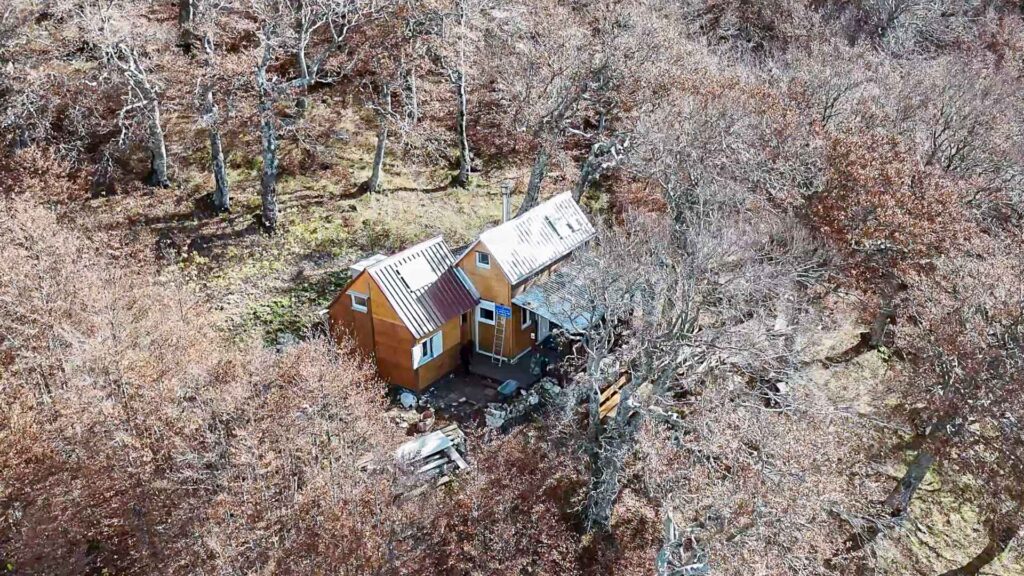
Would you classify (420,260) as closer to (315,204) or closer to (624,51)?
(315,204)

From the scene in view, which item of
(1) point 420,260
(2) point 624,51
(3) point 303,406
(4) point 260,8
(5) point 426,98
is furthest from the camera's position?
(5) point 426,98

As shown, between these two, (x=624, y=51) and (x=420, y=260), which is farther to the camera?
(x=624, y=51)

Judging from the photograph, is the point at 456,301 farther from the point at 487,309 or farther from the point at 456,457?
the point at 456,457

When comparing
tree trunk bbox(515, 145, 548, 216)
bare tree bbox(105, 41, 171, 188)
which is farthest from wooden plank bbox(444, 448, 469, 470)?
bare tree bbox(105, 41, 171, 188)

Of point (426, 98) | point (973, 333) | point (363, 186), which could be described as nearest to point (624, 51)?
point (426, 98)

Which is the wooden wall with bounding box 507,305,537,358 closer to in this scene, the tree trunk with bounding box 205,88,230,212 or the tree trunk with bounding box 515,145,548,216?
the tree trunk with bounding box 515,145,548,216

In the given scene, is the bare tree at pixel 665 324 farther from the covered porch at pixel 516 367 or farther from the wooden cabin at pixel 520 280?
the covered porch at pixel 516 367

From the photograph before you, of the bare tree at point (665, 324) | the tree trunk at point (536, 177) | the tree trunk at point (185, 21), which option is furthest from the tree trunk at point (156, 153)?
the bare tree at point (665, 324)

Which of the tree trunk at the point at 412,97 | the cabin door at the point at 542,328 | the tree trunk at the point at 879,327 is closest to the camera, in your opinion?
the cabin door at the point at 542,328
